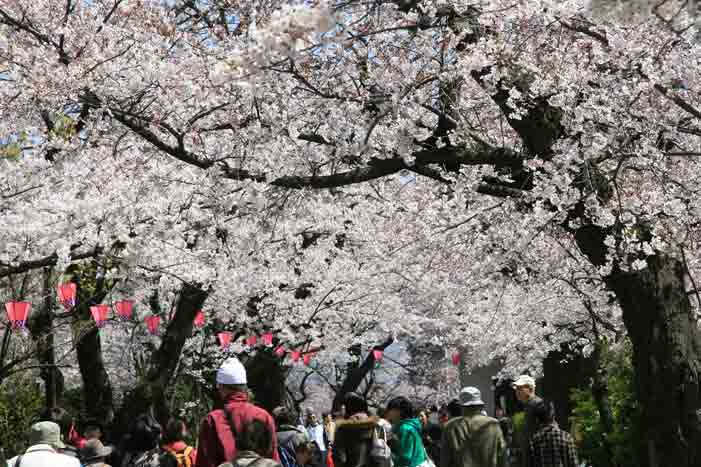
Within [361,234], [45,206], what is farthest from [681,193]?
[361,234]

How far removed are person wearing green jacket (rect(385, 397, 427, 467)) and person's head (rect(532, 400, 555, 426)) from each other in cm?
104

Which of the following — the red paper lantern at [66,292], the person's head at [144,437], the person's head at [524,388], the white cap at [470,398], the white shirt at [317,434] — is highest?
the red paper lantern at [66,292]

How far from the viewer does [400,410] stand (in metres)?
7.69

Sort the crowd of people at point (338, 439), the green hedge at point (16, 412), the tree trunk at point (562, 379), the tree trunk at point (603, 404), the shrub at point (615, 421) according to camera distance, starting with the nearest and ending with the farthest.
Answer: the crowd of people at point (338, 439)
the shrub at point (615, 421)
the tree trunk at point (603, 404)
the green hedge at point (16, 412)
the tree trunk at point (562, 379)

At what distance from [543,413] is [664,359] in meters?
1.05

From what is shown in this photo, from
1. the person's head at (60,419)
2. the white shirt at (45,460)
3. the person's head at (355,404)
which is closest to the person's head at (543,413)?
the person's head at (355,404)

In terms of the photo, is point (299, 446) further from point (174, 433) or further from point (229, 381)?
point (229, 381)

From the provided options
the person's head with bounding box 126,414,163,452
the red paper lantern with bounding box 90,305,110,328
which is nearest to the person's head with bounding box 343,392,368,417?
the person's head with bounding box 126,414,163,452

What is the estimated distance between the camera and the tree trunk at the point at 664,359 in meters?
6.89

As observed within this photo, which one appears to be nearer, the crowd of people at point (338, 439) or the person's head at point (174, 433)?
the crowd of people at point (338, 439)

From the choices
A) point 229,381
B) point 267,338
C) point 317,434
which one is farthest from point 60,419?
point 267,338

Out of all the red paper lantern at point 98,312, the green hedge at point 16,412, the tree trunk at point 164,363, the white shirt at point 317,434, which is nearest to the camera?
the red paper lantern at point 98,312

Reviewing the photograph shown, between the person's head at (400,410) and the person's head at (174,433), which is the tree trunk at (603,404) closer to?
the person's head at (400,410)

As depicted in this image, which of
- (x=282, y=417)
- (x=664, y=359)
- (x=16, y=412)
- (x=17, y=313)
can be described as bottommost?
(x=282, y=417)
